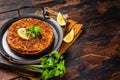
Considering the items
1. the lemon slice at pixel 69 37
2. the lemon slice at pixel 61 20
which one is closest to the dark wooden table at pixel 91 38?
the lemon slice at pixel 69 37

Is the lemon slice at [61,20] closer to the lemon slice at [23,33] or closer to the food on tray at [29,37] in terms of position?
the food on tray at [29,37]

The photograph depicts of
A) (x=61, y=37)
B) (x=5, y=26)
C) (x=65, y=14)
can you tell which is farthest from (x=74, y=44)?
(x=5, y=26)

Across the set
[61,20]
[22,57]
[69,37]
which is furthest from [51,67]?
[61,20]

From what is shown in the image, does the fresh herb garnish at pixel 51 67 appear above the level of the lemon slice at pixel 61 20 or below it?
below

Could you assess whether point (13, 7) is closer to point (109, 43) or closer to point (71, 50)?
point (71, 50)

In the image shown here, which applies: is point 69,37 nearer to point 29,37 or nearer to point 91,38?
point 91,38

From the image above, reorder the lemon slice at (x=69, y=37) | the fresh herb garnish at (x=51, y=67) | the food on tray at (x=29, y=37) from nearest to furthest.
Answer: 1. the fresh herb garnish at (x=51, y=67)
2. the food on tray at (x=29, y=37)
3. the lemon slice at (x=69, y=37)

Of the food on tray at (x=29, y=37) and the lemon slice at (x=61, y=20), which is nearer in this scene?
the food on tray at (x=29, y=37)

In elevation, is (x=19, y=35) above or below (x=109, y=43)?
above
